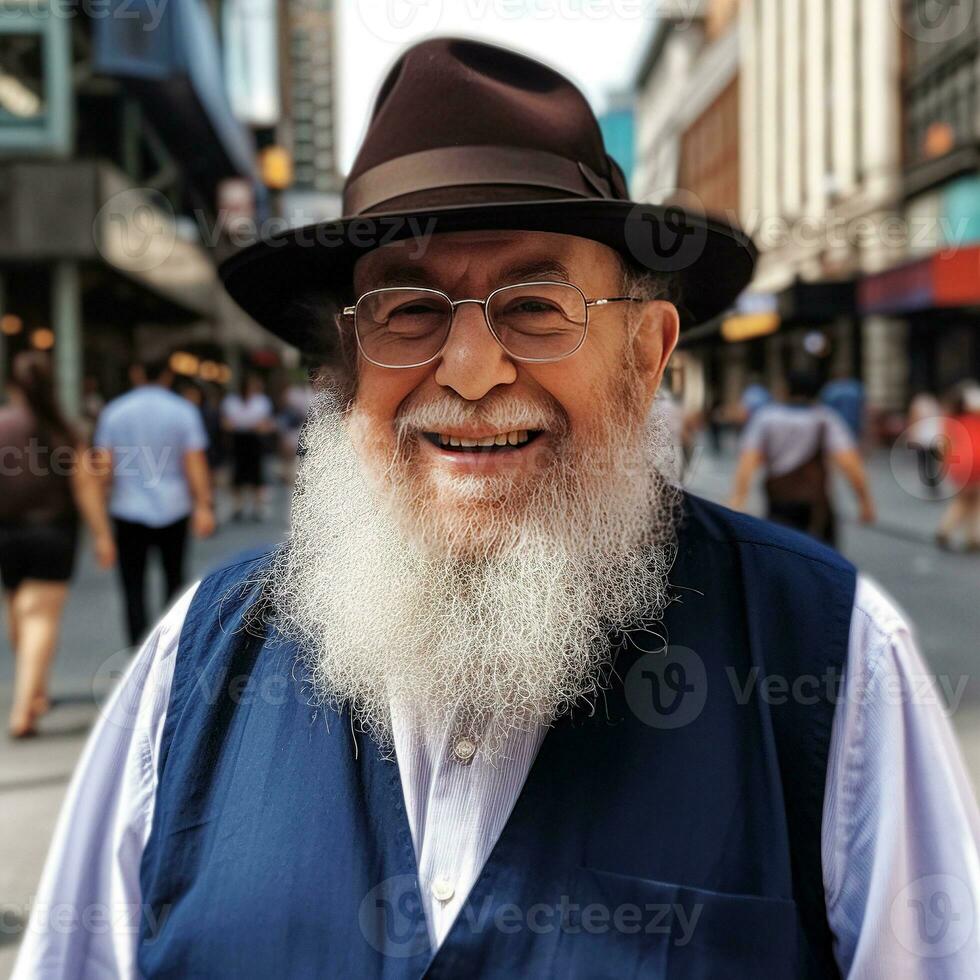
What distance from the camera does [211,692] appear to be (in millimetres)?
1559

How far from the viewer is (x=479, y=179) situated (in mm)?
1624

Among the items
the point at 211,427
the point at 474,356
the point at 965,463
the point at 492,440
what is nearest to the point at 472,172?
the point at 474,356

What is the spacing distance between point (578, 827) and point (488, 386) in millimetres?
639

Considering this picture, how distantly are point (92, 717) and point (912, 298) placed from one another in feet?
65.5

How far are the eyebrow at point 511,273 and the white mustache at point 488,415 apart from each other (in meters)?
0.18

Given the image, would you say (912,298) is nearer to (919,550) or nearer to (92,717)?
(919,550)

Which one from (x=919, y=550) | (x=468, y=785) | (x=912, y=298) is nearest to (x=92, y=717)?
(x=468, y=785)

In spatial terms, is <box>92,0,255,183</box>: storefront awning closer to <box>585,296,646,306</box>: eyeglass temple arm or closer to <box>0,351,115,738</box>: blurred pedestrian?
<box>0,351,115,738</box>: blurred pedestrian

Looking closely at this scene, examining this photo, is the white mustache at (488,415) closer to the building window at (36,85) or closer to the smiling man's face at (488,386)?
the smiling man's face at (488,386)

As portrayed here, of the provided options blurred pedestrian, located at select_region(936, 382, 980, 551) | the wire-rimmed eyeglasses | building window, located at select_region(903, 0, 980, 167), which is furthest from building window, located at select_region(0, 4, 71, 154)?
building window, located at select_region(903, 0, 980, 167)

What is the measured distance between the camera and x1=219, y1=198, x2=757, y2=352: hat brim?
5.09 feet

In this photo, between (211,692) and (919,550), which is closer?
(211,692)

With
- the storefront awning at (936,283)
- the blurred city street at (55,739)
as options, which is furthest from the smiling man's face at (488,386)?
the storefront awning at (936,283)

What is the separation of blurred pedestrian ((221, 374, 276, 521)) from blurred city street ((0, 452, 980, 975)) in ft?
1.42
